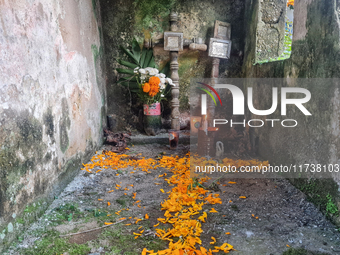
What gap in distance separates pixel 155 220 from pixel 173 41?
3.00 m

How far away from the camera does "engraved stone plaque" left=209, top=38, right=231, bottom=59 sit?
4.06m

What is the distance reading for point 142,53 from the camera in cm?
419

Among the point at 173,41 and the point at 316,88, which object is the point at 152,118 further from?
the point at 316,88

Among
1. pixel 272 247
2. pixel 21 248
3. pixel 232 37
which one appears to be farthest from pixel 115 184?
pixel 232 37

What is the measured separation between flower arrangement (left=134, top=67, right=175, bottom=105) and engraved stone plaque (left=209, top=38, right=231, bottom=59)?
87 centimetres

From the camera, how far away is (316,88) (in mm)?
2066

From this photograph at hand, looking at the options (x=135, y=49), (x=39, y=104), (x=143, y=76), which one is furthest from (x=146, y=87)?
(x=39, y=104)

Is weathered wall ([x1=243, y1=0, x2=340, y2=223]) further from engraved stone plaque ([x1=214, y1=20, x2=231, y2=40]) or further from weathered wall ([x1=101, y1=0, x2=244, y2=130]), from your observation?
weathered wall ([x1=101, y1=0, x2=244, y2=130])

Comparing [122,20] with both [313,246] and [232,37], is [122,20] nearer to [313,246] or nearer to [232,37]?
[232,37]

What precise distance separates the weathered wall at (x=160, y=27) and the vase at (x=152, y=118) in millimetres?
376

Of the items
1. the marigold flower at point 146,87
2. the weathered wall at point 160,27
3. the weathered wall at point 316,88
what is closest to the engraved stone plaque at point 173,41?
the weathered wall at point 160,27

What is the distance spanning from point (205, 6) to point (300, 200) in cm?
336

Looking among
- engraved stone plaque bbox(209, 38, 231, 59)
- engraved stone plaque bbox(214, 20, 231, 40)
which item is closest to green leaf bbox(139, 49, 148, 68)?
engraved stone plaque bbox(209, 38, 231, 59)

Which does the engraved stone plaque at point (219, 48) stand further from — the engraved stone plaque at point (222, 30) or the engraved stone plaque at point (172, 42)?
the engraved stone plaque at point (172, 42)
